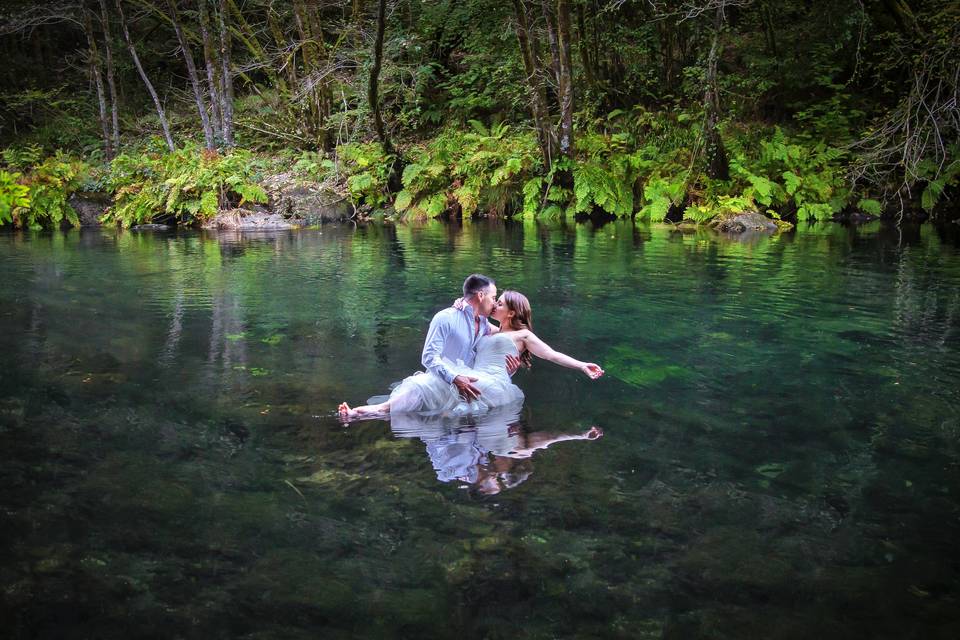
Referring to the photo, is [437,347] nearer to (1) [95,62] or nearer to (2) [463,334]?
(2) [463,334]

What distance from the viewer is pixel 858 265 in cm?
1314

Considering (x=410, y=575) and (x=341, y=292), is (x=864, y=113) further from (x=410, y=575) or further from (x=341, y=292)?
(x=410, y=575)

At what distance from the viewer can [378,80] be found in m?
22.7

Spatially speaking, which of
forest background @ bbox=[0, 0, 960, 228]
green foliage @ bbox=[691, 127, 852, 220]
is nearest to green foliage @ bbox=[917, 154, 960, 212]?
forest background @ bbox=[0, 0, 960, 228]

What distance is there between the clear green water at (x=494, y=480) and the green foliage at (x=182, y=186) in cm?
1377

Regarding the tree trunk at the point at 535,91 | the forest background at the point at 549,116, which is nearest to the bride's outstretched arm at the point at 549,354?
the forest background at the point at 549,116

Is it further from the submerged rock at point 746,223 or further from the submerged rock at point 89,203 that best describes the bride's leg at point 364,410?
the submerged rock at point 89,203

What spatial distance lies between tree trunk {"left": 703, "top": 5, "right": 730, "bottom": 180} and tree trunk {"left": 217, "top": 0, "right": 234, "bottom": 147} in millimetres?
14585

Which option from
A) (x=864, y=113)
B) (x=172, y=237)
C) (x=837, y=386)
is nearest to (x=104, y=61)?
(x=172, y=237)

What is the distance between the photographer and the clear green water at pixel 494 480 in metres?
3.43

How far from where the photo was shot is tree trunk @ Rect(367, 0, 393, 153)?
19781mm

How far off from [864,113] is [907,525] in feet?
67.0

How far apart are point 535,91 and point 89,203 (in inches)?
599

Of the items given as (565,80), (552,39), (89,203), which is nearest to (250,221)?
(89,203)
